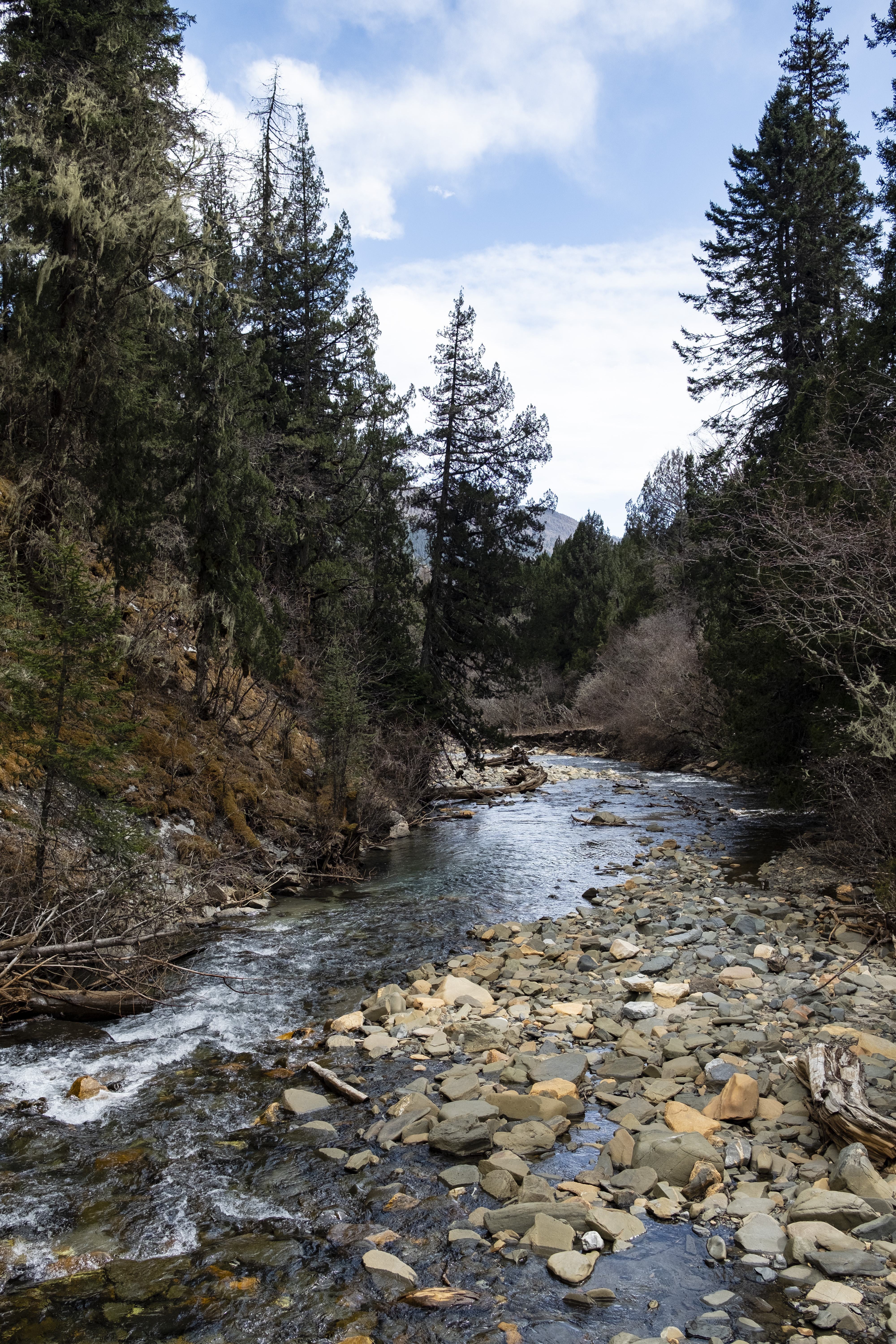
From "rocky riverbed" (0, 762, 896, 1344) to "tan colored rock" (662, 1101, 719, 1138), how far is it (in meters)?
0.02

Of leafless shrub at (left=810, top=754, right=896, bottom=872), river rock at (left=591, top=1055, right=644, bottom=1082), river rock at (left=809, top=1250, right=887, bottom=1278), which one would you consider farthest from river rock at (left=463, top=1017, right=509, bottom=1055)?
leafless shrub at (left=810, top=754, right=896, bottom=872)

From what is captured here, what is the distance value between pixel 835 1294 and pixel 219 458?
499 inches

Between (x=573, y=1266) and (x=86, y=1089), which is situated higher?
(x=573, y=1266)

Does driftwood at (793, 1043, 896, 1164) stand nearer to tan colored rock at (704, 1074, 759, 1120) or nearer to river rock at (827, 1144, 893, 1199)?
river rock at (827, 1144, 893, 1199)

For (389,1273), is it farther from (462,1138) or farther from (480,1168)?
(462,1138)

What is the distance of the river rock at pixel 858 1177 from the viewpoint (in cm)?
397

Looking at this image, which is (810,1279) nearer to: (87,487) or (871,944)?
(871,944)

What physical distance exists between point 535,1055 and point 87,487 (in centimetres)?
996

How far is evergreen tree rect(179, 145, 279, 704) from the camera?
42.8 feet

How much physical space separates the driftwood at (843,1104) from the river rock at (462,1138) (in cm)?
157

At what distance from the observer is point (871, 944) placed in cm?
789

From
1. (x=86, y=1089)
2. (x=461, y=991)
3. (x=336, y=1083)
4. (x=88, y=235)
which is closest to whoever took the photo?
(x=86, y=1089)

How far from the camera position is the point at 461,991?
294 inches

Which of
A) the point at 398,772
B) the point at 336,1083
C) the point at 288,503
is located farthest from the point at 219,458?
the point at 336,1083
